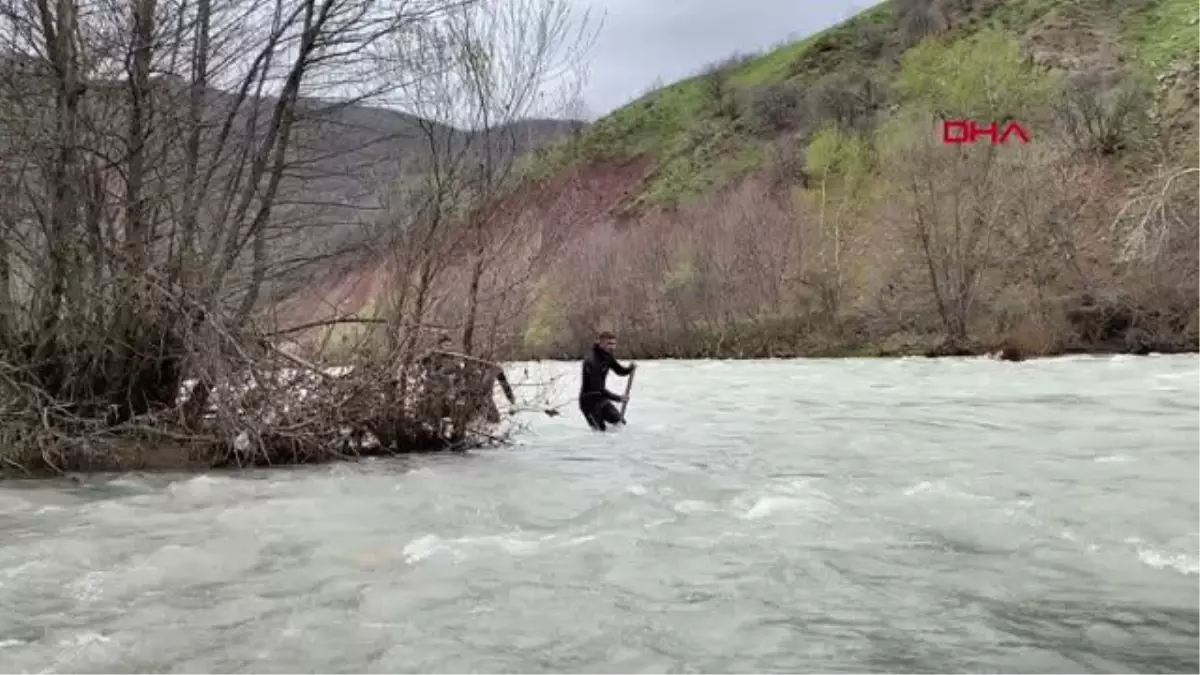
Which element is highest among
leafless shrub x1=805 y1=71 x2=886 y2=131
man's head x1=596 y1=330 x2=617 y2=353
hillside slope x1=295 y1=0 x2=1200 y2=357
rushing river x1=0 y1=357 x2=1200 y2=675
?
leafless shrub x1=805 y1=71 x2=886 y2=131

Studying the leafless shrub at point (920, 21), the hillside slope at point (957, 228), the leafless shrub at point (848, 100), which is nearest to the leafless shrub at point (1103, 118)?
the hillside slope at point (957, 228)

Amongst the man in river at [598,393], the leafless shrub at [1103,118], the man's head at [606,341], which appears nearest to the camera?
the man's head at [606,341]

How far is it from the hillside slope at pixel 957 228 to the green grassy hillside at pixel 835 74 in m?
0.33

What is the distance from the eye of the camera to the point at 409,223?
13172mm

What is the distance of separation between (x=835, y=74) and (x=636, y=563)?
82095mm

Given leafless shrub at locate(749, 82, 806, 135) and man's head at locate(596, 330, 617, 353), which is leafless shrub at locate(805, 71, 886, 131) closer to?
leafless shrub at locate(749, 82, 806, 135)

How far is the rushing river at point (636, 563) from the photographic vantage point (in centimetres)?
508

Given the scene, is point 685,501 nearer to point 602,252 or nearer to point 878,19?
point 602,252

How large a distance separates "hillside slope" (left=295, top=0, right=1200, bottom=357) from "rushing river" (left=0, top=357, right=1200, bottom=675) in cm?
601

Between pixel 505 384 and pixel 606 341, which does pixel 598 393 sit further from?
pixel 505 384

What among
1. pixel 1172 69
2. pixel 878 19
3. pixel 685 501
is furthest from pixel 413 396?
pixel 878 19

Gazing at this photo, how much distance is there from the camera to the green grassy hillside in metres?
59.6

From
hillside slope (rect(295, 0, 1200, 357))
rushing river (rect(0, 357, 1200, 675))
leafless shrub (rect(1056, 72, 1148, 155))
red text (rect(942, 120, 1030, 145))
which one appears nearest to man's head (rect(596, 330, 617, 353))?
hillside slope (rect(295, 0, 1200, 357))

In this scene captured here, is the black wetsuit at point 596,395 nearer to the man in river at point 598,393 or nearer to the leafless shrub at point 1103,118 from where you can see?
the man in river at point 598,393
